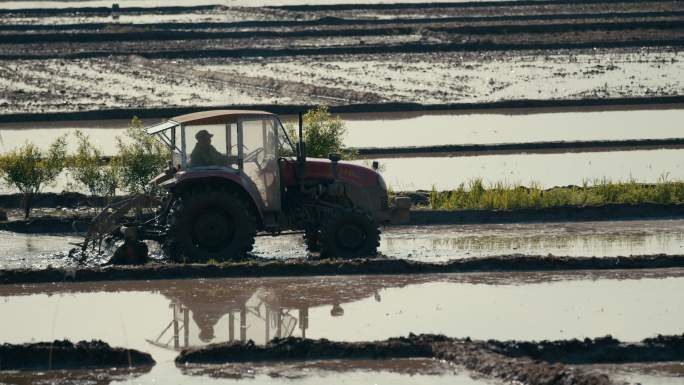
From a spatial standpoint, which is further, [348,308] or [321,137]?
[321,137]

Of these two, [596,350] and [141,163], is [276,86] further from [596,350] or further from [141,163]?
[596,350]

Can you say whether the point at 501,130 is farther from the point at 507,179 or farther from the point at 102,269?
the point at 102,269

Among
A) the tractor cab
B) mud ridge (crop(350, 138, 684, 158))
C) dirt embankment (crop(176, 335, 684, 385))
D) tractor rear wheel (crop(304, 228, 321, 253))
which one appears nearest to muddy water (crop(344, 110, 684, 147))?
mud ridge (crop(350, 138, 684, 158))

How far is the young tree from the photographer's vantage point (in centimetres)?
1584

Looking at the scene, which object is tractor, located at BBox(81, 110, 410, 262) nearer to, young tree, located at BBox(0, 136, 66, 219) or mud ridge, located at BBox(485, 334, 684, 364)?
young tree, located at BBox(0, 136, 66, 219)

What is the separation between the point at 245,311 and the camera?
10.8m

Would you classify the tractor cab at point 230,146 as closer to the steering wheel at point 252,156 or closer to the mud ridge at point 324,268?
the steering wheel at point 252,156

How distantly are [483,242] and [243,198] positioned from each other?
115 inches

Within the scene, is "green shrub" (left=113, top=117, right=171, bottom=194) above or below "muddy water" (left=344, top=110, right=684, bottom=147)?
below

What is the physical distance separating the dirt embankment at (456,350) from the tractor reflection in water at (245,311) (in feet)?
1.57

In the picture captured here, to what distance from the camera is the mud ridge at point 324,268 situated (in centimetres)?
1214

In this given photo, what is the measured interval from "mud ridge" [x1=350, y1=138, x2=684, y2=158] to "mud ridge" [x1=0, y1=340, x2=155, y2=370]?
10507mm

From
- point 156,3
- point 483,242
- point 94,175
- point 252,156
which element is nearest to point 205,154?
point 252,156

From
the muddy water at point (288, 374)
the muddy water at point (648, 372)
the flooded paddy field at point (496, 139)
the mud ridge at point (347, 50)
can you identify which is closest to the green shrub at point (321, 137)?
the flooded paddy field at point (496, 139)
